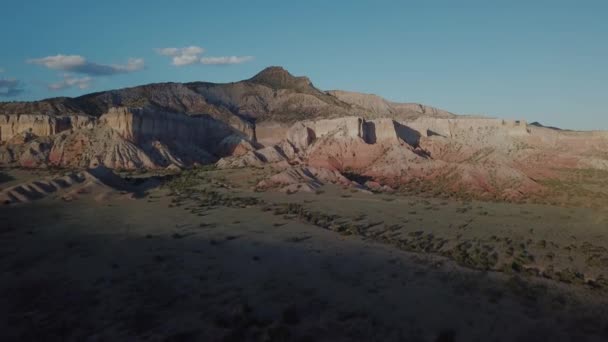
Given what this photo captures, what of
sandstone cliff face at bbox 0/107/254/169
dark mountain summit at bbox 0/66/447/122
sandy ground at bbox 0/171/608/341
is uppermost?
dark mountain summit at bbox 0/66/447/122

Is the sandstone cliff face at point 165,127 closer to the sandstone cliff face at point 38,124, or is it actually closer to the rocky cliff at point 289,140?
the rocky cliff at point 289,140

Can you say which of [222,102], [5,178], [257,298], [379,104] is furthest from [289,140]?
[257,298]

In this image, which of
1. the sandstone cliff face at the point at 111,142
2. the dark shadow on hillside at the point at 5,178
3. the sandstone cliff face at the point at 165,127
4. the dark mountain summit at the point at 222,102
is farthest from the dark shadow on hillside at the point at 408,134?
the dark shadow on hillside at the point at 5,178

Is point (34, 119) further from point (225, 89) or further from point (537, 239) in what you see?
point (537, 239)

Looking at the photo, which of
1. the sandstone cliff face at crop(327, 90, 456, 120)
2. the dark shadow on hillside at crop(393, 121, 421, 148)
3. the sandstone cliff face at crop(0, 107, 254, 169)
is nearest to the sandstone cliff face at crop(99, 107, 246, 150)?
the sandstone cliff face at crop(0, 107, 254, 169)

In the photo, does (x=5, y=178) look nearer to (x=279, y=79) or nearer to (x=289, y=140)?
(x=289, y=140)

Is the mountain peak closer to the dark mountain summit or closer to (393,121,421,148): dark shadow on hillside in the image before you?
the dark mountain summit

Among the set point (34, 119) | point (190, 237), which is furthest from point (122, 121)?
point (190, 237)
